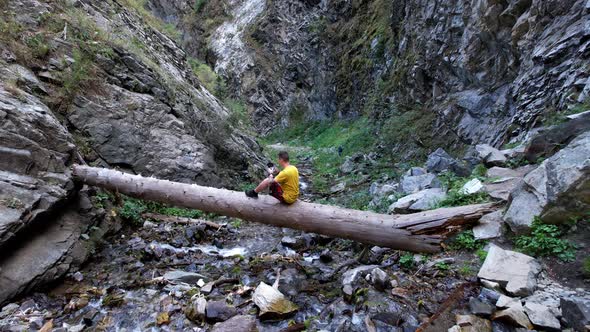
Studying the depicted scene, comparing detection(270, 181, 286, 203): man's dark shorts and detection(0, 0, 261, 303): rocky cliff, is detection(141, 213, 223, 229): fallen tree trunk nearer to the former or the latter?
detection(0, 0, 261, 303): rocky cliff

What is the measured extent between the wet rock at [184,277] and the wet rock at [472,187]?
520 cm

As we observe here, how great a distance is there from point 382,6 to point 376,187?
16014mm

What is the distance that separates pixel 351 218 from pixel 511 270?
2363 millimetres

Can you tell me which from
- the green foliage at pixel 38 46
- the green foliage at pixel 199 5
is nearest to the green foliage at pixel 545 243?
the green foliage at pixel 38 46

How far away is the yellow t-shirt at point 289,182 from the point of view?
5.72 meters

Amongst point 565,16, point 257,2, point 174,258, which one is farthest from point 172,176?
point 257,2

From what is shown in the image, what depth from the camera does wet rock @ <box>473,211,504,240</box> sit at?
17.9 feet

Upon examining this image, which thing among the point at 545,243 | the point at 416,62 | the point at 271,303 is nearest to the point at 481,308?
the point at 545,243

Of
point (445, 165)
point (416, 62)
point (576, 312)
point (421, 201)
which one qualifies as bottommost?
point (576, 312)

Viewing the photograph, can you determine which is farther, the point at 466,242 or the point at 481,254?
the point at 466,242

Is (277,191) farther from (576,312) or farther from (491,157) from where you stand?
(491,157)

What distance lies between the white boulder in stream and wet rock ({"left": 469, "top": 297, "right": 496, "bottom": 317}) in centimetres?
36

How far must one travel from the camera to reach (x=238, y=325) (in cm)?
432

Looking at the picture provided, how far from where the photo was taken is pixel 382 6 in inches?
854
